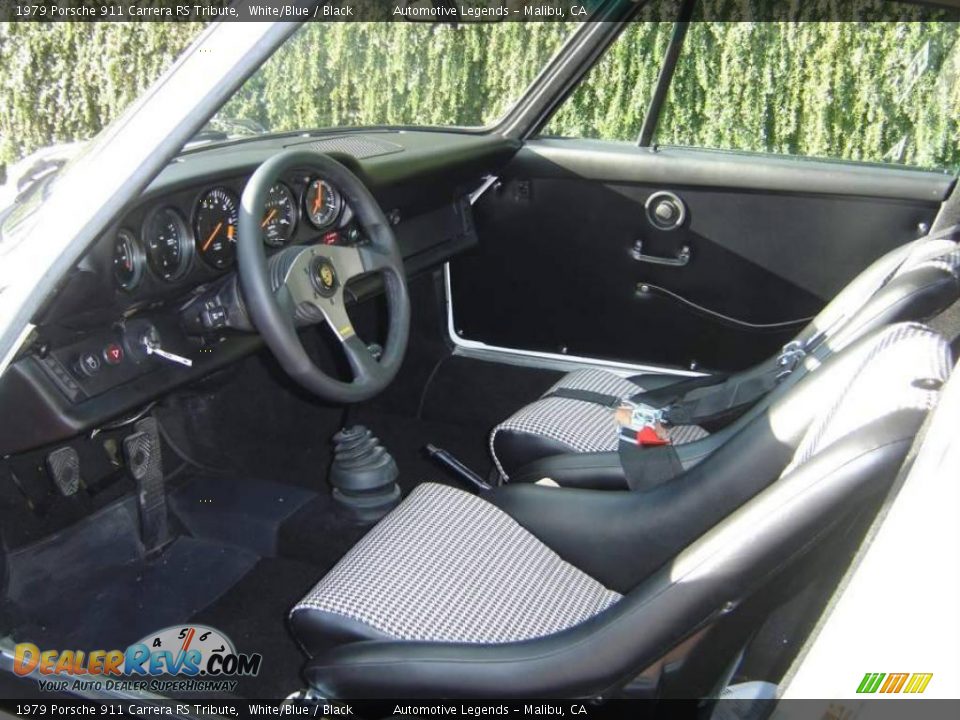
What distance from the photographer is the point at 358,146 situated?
7.89ft

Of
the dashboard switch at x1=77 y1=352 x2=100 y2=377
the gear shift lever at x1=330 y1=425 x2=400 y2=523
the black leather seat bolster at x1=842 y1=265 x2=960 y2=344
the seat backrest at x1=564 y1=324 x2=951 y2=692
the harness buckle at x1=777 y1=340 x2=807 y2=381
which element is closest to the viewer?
the seat backrest at x1=564 y1=324 x2=951 y2=692

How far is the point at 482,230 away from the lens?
2.92m

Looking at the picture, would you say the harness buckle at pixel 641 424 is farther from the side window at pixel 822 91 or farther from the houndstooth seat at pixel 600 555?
the side window at pixel 822 91

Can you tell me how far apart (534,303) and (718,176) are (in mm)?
677

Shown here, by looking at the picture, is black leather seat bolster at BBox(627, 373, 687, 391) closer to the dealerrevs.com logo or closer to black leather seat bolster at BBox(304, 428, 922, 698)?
the dealerrevs.com logo

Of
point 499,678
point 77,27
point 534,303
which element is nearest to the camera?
point 499,678

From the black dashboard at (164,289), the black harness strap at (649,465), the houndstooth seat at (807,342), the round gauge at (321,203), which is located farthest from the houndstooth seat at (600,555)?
the round gauge at (321,203)

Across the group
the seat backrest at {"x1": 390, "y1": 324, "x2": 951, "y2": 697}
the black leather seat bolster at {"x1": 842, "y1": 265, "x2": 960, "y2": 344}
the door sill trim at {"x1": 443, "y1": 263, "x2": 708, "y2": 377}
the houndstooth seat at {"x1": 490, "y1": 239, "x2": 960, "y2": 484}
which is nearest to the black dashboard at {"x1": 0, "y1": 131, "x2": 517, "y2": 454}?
the houndstooth seat at {"x1": 490, "y1": 239, "x2": 960, "y2": 484}

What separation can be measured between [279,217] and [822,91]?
1.49 m

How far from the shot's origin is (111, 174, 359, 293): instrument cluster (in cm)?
174

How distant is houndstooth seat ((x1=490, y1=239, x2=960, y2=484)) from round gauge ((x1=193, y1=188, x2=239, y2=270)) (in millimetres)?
719

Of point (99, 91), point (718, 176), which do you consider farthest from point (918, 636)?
point (99, 91)

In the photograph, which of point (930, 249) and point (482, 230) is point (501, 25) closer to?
point (482, 230)

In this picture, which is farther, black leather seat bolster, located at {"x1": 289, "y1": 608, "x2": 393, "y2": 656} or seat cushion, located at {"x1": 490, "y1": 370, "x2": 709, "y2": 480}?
seat cushion, located at {"x1": 490, "y1": 370, "x2": 709, "y2": 480}
